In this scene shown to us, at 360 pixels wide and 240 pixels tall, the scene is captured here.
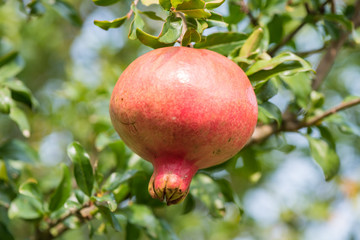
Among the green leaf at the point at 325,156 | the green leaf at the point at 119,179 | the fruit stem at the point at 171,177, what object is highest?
the fruit stem at the point at 171,177

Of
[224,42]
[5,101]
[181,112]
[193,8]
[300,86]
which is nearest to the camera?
[181,112]

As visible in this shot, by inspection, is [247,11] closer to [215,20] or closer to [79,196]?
[215,20]

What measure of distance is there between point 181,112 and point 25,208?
0.82m

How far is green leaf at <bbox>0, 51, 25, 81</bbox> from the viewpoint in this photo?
4.74 feet

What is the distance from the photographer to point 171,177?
2.51ft

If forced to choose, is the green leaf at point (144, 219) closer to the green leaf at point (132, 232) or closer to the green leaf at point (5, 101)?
the green leaf at point (132, 232)

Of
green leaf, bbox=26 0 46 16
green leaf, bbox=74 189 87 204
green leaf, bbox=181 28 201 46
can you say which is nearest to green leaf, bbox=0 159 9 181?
green leaf, bbox=74 189 87 204

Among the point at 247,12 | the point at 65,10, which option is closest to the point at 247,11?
the point at 247,12

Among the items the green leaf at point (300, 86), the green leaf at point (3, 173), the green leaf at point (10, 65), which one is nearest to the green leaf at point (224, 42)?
the green leaf at point (300, 86)

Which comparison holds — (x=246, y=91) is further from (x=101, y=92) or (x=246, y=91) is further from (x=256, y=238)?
(x=256, y=238)

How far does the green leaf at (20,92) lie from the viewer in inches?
53.8

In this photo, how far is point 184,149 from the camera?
744 mm

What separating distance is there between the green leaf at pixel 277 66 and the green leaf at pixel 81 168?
1.64 feet

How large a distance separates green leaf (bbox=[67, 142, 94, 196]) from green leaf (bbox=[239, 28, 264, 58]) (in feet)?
1.65
